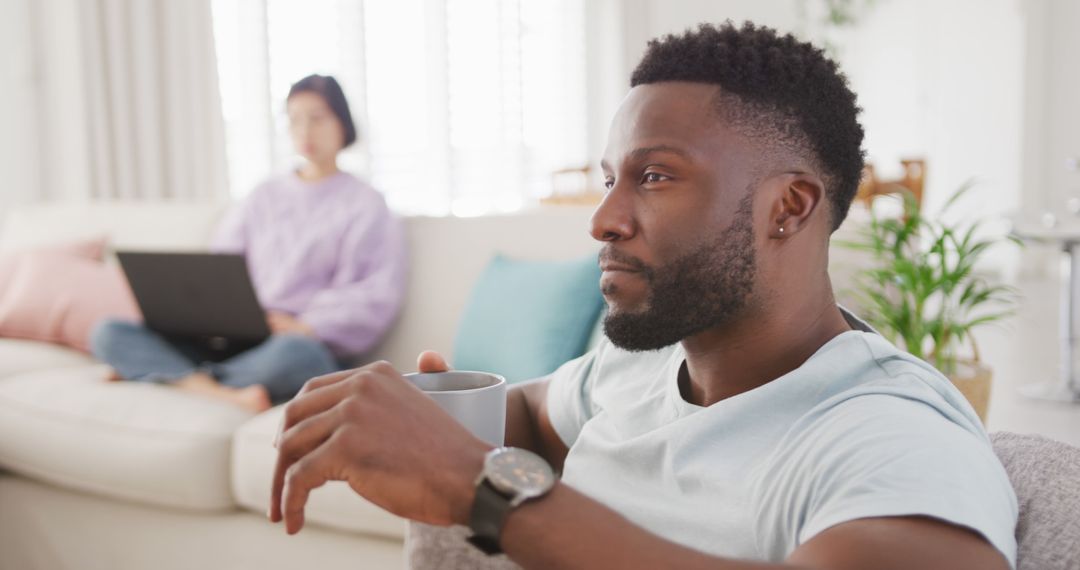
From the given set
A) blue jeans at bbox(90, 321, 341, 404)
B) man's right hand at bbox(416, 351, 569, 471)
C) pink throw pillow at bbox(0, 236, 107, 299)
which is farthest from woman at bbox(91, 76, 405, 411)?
man's right hand at bbox(416, 351, 569, 471)

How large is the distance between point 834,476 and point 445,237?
179cm

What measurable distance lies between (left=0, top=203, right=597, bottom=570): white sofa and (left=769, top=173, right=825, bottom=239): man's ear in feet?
3.42

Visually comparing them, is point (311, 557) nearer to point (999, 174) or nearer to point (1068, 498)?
point (1068, 498)

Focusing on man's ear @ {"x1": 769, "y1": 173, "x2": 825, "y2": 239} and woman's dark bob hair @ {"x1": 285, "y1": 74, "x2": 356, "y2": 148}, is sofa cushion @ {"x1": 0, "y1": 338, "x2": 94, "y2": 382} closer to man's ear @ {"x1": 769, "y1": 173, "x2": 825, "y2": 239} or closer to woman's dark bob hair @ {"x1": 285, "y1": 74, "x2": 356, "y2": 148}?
woman's dark bob hair @ {"x1": 285, "y1": 74, "x2": 356, "y2": 148}

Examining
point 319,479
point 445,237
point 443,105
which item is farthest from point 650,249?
point 443,105

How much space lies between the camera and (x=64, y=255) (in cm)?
271

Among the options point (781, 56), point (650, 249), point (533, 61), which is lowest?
point (650, 249)

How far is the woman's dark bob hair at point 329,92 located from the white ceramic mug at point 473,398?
6.19 ft

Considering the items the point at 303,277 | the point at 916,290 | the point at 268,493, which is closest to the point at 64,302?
the point at 303,277

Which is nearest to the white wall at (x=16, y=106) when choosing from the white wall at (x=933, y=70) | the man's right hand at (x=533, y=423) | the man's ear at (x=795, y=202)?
the man's right hand at (x=533, y=423)

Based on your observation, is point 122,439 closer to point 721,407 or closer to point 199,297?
point 199,297

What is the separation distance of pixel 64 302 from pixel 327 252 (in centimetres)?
84

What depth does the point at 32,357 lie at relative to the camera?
243cm

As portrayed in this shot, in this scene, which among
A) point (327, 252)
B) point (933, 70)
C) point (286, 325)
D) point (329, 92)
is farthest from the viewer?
point (933, 70)
